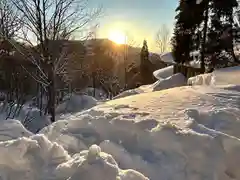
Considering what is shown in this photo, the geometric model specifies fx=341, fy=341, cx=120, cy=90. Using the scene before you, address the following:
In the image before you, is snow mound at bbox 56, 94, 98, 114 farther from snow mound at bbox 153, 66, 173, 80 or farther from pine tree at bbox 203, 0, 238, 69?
snow mound at bbox 153, 66, 173, 80

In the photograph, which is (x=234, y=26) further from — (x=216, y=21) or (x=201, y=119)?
(x=201, y=119)

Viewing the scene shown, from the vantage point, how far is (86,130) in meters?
4.01

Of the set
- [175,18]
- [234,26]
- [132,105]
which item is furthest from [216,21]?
[132,105]

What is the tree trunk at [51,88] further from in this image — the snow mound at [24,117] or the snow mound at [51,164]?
the snow mound at [51,164]

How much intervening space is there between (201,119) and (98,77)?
29739 millimetres

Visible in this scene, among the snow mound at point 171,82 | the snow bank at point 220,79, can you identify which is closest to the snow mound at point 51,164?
the snow bank at point 220,79

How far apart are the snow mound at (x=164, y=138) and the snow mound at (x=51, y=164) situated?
125mm

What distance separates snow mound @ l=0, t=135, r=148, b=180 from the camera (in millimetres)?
2656

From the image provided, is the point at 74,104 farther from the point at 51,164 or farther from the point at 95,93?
the point at 51,164

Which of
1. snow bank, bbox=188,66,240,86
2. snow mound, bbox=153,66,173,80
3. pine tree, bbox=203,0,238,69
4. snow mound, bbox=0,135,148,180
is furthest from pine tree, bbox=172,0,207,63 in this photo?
snow mound, bbox=0,135,148,180

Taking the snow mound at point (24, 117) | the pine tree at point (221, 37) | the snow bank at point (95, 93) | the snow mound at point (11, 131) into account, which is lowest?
the snow bank at point (95, 93)

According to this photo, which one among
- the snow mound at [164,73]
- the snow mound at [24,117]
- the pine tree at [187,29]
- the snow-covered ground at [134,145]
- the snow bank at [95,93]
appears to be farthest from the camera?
the snow bank at [95,93]

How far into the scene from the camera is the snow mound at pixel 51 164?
8.71 ft

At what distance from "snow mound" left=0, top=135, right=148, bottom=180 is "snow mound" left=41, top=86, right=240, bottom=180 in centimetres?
12
